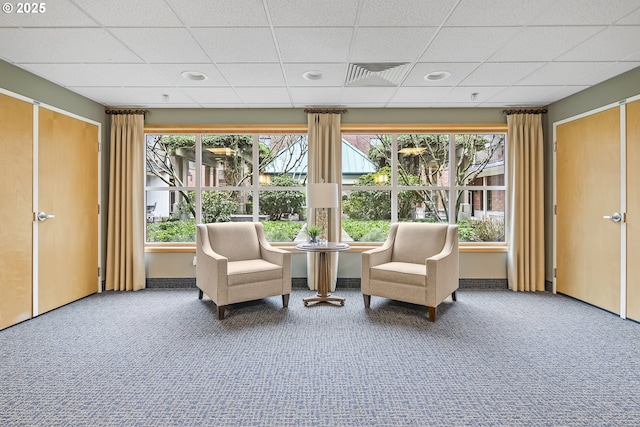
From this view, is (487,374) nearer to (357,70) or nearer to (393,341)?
(393,341)

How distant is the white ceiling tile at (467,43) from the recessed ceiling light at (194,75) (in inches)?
88.8

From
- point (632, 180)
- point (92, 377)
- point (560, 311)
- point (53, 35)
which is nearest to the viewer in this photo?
point (92, 377)

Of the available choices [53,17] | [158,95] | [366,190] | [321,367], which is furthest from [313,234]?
[53,17]

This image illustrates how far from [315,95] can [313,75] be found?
2.16 ft

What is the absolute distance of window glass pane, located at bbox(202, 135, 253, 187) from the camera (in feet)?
16.0

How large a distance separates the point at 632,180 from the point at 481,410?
3054 mm

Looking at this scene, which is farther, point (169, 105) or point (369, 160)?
point (369, 160)

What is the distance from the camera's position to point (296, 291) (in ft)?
14.9

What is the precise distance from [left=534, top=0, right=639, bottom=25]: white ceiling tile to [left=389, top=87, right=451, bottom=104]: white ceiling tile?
1478 millimetres

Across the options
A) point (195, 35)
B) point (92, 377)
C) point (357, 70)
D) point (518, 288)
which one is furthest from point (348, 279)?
point (195, 35)

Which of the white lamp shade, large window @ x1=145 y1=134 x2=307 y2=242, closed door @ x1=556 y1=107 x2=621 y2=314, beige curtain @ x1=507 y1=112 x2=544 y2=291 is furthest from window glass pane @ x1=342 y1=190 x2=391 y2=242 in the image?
closed door @ x1=556 y1=107 x2=621 y2=314

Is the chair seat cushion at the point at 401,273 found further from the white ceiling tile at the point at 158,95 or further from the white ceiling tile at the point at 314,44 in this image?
the white ceiling tile at the point at 158,95

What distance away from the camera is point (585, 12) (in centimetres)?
235

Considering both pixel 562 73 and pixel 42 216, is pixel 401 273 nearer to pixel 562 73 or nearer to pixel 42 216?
pixel 562 73
